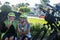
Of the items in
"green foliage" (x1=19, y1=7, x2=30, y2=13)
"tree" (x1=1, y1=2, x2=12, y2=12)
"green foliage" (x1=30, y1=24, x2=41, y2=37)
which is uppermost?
"tree" (x1=1, y1=2, x2=12, y2=12)

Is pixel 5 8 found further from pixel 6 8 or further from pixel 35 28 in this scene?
pixel 35 28

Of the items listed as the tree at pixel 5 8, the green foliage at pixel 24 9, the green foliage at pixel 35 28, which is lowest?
the green foliage at pixel 35 28

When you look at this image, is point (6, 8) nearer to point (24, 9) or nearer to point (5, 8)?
point (5, 8)

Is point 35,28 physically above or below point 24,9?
below

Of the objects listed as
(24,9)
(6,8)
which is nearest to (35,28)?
(24,9)

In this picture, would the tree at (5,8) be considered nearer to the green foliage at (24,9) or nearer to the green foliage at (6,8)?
the green foliage at (6,8)

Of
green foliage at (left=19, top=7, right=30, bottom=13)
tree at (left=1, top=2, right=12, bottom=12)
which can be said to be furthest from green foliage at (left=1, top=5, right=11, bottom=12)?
green foliage at (left=19, top=7, right=30, bottom=13)

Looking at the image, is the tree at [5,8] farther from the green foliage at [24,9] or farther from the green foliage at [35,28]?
the green foliage at [35,28]

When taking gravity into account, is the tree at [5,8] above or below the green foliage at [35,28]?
above

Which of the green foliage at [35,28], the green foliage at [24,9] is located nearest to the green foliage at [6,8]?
the green foliage at [24,9]

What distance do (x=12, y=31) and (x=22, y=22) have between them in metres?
0.24

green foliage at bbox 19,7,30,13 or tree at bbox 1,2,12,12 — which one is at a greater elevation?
tree at bbox 1,2,12,12

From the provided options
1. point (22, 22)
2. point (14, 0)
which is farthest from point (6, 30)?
point (14, 0)

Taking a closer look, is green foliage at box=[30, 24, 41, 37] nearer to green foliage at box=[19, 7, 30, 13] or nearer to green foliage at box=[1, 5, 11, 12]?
green foliage at box=[19, 7, 30, 13]
